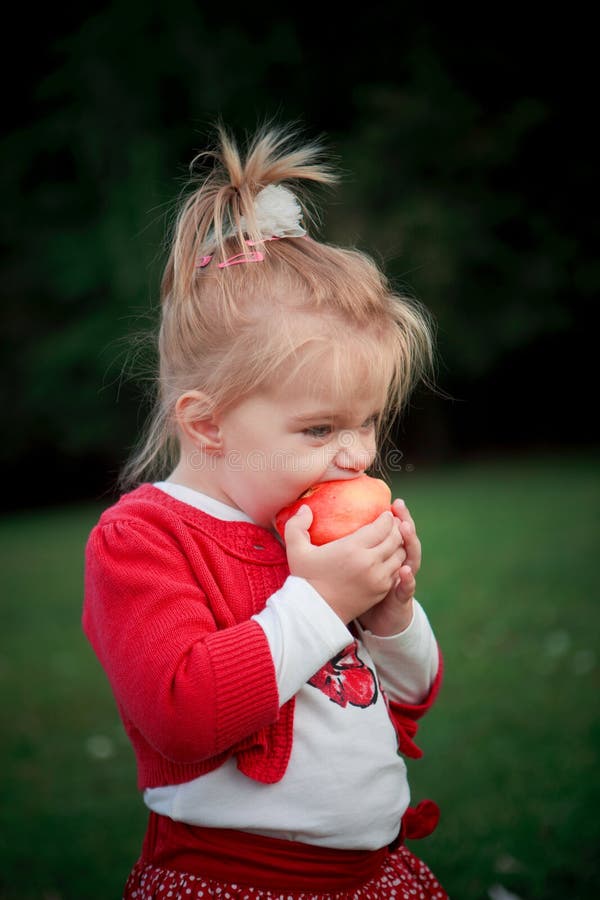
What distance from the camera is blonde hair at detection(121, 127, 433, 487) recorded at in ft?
6.09

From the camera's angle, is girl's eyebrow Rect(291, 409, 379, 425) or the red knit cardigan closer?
the red knit cardigan

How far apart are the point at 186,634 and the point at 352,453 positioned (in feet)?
1.80

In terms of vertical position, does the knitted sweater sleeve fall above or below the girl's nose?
below

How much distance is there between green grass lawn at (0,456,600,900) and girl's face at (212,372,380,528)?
1970mm

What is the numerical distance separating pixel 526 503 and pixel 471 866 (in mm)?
8249

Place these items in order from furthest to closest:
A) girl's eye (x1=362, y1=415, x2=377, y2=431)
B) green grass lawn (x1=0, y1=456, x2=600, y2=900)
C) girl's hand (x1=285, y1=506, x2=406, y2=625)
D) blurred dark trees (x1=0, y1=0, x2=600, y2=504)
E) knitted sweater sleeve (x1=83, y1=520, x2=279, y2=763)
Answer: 1. blurred dark trees (x1=0, y1=0, x2=600, y2=504)
2. green grass lawn (x1=0, y1=456, x2=600, y2=900)
3. girl's eye (x1=362, y1=415, x2=377, y2=431)
4. girl's hand (x1=285, y1=506, x2=406, y2=625)
5. knitted sweater sleeve (x1=83, y1=520, x2=279, y2=763)

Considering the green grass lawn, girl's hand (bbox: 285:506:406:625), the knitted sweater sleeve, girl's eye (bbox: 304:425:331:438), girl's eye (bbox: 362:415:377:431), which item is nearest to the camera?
the knitted sweater sleeve

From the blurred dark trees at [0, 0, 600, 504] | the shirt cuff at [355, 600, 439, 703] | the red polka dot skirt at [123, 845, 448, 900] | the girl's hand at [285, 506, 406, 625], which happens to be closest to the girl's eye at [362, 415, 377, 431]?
the girl's hand at [285, 506, 406, 625]

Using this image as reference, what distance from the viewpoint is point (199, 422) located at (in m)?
1.95

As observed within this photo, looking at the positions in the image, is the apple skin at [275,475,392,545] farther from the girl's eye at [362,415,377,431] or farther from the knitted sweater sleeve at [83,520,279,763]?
the knitted sweater sleeve at [83,520,279,763]

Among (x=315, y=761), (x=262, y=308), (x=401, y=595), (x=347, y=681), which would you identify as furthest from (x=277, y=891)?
(x=262, y=308)

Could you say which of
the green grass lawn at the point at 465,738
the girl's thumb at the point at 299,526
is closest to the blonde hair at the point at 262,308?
the girl's thumb at the point at 299,526

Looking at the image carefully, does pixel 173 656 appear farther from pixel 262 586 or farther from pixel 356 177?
pixel 356 177

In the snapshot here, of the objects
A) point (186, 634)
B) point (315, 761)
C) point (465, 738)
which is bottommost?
point (465, 738)
